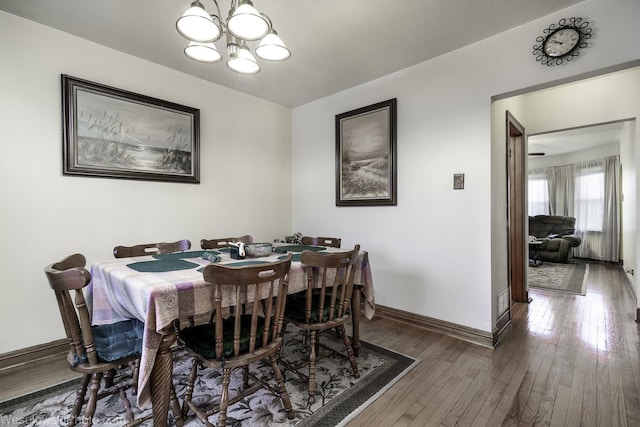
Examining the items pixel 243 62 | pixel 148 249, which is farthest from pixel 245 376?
pixel 243 62

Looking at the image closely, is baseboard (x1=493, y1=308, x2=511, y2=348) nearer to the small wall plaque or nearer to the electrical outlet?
the electrical outlet

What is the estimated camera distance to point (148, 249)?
2.46m

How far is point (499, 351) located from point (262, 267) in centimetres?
223

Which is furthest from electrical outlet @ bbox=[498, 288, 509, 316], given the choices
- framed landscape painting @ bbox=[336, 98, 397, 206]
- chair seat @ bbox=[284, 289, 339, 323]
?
chair seat @ bbox=[284, 289, 339, 323]

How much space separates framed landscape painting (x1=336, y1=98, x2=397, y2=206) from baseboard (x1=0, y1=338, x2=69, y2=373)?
297cm

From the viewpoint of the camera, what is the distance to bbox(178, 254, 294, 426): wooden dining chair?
1384 millimetres

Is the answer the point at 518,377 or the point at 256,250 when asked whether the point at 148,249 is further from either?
the point at 518,377

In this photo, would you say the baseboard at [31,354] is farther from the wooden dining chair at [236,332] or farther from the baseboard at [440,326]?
the baseboard at [440,326]

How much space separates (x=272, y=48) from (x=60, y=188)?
2.09m

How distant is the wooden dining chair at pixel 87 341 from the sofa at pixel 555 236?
7243 millimetres

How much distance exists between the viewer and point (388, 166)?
3.26m

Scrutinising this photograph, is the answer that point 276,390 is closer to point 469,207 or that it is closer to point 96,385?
point 96,385

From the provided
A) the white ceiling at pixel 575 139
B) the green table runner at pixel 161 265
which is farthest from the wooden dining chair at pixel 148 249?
the white ceiling at pixel 575 139

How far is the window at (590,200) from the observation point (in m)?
6.62
